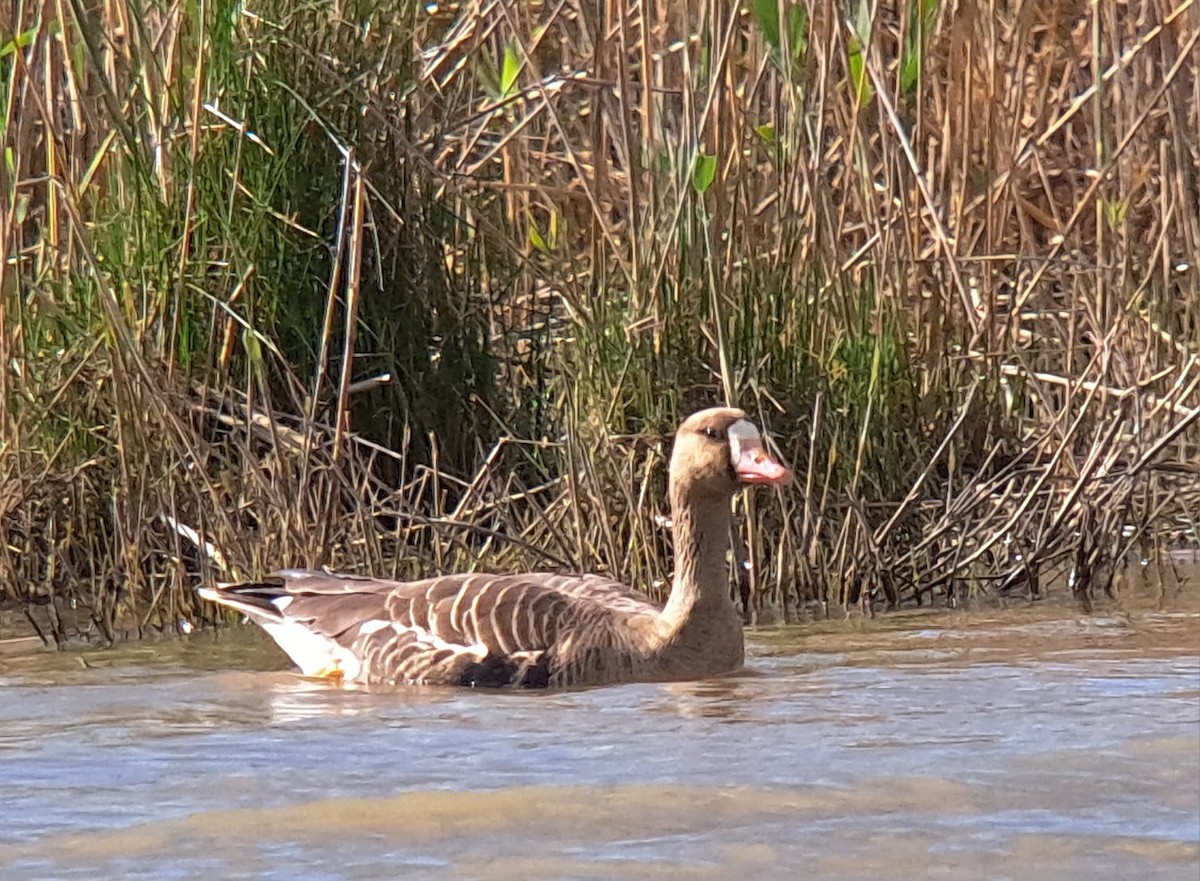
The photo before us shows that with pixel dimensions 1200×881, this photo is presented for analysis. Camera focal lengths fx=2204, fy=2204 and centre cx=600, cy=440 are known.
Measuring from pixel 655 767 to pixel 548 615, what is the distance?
1.21 metres

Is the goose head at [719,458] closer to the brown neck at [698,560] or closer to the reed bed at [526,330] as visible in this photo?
the brown neck at [698,560]

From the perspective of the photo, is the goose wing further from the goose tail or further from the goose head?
the goose head

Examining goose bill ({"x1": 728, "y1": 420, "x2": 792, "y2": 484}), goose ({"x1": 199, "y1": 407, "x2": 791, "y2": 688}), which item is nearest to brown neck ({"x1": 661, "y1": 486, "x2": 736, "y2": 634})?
goose ({"x1": 199, "y1": 407, "x2": 791, "y2": 688})

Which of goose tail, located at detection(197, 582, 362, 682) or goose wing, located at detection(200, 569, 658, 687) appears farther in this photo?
goose tail, located at detection(197, 582, 362, 682)

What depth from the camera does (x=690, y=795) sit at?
14.9 feet

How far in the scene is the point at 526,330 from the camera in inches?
312

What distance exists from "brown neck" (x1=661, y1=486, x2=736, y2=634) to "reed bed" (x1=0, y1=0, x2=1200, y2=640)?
356 millimetres

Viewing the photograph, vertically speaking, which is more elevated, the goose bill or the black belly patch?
the goose bill

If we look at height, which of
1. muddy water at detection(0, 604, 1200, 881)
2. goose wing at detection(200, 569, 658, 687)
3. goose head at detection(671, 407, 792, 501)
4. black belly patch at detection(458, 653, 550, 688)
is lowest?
muddy water at detection(0, 604, 1200, 881)

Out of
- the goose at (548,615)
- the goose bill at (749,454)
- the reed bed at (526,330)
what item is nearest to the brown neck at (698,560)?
the goose at (548,615)

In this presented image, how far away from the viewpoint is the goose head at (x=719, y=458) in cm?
607

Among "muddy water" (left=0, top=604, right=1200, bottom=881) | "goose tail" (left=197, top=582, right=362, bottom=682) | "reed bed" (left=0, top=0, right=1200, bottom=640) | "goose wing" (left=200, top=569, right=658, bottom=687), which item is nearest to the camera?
"muddy water" (left=0, top=604, right=1200, bottom=881)

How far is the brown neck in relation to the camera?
239 inches

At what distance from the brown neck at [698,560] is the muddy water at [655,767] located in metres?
0.21
